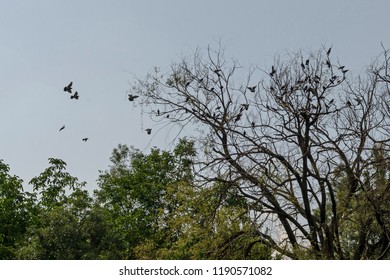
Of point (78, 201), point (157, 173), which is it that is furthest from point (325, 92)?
point (157, 173)

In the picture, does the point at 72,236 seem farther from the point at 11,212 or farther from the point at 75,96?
the point at 75,96

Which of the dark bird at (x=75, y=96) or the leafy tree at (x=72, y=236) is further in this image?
Result: the leafy tree at (x=72, y=236)

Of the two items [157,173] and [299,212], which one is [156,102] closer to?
[299,212]

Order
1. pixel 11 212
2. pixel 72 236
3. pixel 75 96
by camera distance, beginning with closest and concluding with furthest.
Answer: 1. pixel 75 96
2. pixel 72 236
3. pixel 11 212


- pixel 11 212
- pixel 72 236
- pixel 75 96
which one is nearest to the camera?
pixel 75 96

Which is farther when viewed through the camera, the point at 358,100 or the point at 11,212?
the point at 11,212

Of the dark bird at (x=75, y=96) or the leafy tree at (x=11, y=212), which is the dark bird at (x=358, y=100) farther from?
the leafy tree at (x=11, y=212)

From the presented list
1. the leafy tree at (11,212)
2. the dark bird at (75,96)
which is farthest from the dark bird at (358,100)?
the leafy tree at (11,212)

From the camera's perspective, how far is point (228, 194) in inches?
525

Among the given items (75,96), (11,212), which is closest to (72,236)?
(11,212)

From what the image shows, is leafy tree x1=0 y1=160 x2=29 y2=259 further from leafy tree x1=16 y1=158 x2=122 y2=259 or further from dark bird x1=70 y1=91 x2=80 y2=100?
dark bird x1=70 y1=91 x2=80 y2=100

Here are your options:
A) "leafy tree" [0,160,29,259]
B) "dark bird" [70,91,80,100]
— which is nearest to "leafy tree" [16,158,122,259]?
"leafy tree" [0,160,29,259]

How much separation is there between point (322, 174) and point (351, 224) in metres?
1.33
